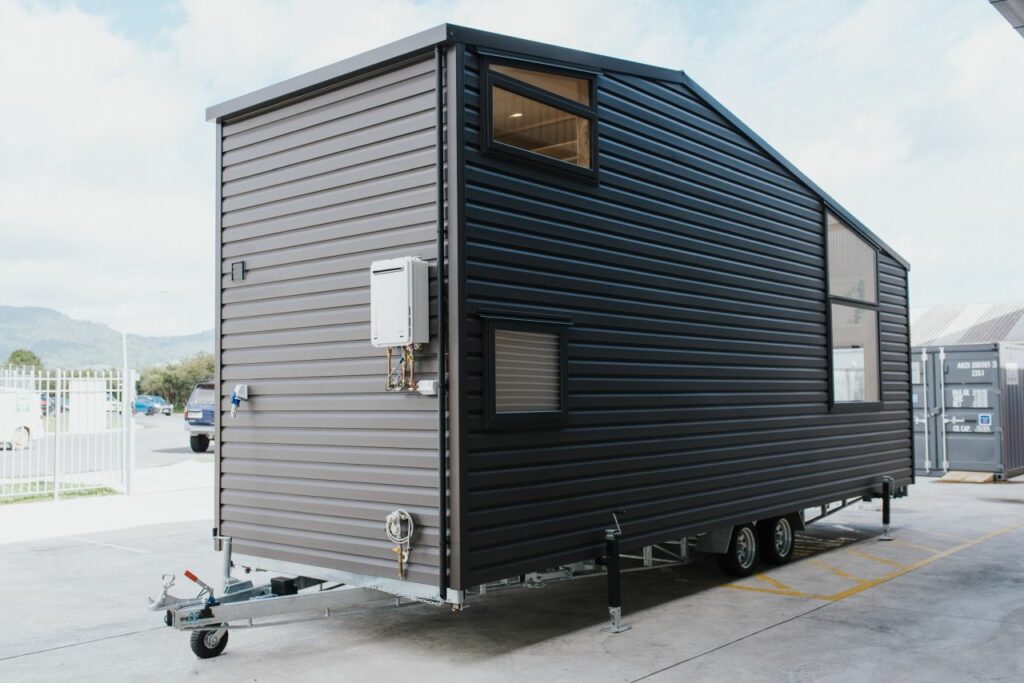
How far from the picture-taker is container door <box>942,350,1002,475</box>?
15320 millimetres

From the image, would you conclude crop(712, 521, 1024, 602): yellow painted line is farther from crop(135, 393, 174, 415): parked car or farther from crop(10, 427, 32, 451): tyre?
crop(135, 393, 174, 415): parked car

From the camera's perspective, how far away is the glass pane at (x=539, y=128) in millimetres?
5738

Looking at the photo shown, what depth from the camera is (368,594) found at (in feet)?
18.9

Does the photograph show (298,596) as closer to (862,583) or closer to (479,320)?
(479,320)

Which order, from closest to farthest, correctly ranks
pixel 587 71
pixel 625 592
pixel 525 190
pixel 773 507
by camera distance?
pixel 525 190, pixel 587 71, pixel 625 592, pixel 773 507

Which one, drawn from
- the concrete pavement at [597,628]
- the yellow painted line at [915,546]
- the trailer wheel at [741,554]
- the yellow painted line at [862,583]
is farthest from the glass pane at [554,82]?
the yellow painted line at [915,546]

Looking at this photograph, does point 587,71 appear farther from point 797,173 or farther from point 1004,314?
point 1004,314

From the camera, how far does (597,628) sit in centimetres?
638

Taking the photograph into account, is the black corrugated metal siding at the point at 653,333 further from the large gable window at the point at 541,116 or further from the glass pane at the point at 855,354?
the glass pane at the point at 855,354

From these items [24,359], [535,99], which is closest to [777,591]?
[535,99]

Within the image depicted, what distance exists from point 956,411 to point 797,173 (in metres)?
8.86

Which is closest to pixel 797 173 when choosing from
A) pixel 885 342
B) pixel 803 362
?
pixel 803 362

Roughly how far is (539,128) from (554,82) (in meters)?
0.41

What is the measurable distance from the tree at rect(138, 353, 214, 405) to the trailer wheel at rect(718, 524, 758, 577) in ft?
218
